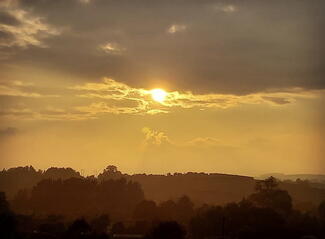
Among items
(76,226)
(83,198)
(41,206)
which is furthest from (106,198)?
(76,226)

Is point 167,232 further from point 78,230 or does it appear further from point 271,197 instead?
point 271,197

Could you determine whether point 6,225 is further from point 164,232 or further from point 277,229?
point 277,229

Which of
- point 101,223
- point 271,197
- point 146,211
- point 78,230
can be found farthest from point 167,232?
point 271,197

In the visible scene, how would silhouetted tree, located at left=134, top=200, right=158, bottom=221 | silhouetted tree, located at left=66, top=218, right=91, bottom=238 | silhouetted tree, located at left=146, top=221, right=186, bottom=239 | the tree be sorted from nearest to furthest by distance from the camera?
silhouetted tree, located at left=66, top=218, right=91, bottom=238 < silhouetted tree, located at left=146, top=221, right=186, bottom=239 < silhouetted tree, located at left=134, top=200, right=158, bottom=221 < the tree

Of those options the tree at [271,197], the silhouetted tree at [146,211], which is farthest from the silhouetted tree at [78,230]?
the tree at [271,197]

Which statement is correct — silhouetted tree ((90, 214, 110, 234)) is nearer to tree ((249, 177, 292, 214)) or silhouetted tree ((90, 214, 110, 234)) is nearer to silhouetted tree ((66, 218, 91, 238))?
silhouetted tree ((66, 218, 91, 238))

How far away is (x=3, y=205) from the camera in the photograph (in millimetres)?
84125

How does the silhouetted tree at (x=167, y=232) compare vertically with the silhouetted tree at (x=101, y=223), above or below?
below

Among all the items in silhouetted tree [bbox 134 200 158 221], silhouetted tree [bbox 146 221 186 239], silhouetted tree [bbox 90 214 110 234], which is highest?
silhouetted tree [bbox 134 200 158 221]

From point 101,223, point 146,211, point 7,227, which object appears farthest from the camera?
point 146,211

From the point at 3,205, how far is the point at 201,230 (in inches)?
1219

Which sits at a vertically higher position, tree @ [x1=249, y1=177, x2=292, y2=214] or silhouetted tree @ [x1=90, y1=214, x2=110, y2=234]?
tree @ [x1=249, y1=177, x2=292, y2=214]

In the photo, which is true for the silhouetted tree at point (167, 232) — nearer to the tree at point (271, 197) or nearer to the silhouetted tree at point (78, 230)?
the silhouetted tree at point (78, 230)

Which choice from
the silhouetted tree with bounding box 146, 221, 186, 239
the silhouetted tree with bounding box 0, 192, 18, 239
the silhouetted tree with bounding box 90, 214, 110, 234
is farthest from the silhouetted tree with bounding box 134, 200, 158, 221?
the silhouetted tree with bounding box 0, 192, 18, 239
